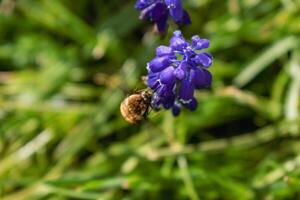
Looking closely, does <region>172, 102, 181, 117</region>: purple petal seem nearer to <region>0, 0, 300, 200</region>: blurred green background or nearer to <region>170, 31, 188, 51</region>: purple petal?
<region>170, 31, 188, 51</region>: purple petal

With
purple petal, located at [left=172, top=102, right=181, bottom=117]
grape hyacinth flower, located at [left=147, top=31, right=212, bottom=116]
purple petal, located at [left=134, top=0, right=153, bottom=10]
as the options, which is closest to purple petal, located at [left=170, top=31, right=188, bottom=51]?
grape hyacinth flower, located at [left=147, top=31, right=212, bottom=116]

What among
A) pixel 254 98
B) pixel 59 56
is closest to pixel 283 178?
pixel 254 98

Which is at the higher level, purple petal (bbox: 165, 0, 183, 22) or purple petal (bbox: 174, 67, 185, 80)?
purple petal (bbox: 165, 0, 183, 22)

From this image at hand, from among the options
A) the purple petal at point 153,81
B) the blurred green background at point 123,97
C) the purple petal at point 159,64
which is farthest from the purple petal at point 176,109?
the blurred green background at point 123,97

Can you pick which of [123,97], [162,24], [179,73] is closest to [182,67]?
[179,73]

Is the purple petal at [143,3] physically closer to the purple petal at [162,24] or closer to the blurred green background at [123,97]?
the purple petal at [162,24]

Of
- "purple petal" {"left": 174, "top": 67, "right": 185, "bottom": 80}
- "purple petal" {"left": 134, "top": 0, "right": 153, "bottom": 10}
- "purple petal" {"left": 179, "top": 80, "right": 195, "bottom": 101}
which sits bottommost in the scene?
"purple petal" {"left": 179, "top": 80, "right": 195, "bottom": 101}
